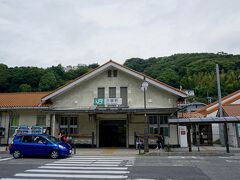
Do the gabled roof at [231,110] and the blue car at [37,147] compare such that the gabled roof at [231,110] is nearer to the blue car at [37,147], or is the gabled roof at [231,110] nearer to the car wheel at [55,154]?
the blue car at [37,147]

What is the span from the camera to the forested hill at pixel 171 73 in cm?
4944

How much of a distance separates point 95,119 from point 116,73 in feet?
15.2

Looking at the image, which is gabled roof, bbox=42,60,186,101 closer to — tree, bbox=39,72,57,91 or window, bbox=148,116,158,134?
window, bbox=148,116,158,134

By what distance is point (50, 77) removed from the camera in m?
49.8

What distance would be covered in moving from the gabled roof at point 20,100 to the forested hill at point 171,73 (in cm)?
2096

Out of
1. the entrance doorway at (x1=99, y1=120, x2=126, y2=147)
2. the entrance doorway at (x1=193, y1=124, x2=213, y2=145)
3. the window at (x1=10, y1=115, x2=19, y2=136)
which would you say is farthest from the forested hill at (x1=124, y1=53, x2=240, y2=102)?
the window at (x1=10, y1=115, x2=19, y2=136)

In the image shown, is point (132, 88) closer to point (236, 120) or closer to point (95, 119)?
point (95, 119)

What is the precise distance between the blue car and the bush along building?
17.3 feet

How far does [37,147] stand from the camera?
591 inches

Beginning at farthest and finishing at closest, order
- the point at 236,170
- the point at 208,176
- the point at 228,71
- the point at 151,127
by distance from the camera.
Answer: the point at 228,71, the point at 151,127, the point at 236,170, the point at 208,176

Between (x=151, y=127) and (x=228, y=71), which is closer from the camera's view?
(x=151, y=127)

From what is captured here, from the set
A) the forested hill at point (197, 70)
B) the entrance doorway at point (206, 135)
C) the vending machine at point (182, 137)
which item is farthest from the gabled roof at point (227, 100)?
the forested hill at point (197, 70)

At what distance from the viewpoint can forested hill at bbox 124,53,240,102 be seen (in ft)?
210

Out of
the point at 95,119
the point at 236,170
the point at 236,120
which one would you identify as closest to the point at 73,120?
the point at 95,119
